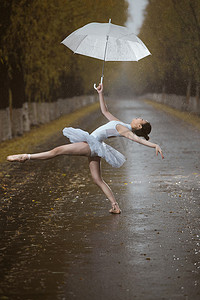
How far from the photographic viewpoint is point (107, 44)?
10188 mm

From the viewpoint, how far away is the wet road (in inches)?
224

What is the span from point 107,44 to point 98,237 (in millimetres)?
3547

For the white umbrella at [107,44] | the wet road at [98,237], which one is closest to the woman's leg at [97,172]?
the wet road at [98,237]

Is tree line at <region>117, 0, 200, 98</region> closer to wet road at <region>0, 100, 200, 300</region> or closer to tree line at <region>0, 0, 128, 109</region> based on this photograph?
tree line at <region>0, 0, 128, 109</region>

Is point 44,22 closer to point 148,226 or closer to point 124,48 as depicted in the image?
point 124,48

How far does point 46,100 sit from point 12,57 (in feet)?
47.1

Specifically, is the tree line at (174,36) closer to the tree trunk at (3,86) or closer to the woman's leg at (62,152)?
the tree trunk at (3,86)

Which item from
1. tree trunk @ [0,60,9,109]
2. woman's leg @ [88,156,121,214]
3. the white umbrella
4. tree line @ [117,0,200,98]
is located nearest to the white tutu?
woman's leg @ [88,156,121,214]

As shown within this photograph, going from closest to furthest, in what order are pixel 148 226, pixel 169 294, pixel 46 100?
pixel 169 294 → pixel 148 226 → pixel 46 100

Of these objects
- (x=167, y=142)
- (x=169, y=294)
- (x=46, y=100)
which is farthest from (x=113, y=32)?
(x=46, y=100)

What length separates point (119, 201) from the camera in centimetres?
1066

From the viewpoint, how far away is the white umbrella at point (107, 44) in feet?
32.8

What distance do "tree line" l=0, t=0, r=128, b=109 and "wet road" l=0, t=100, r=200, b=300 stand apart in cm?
928

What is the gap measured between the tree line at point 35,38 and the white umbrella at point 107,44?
1070 centimetres
